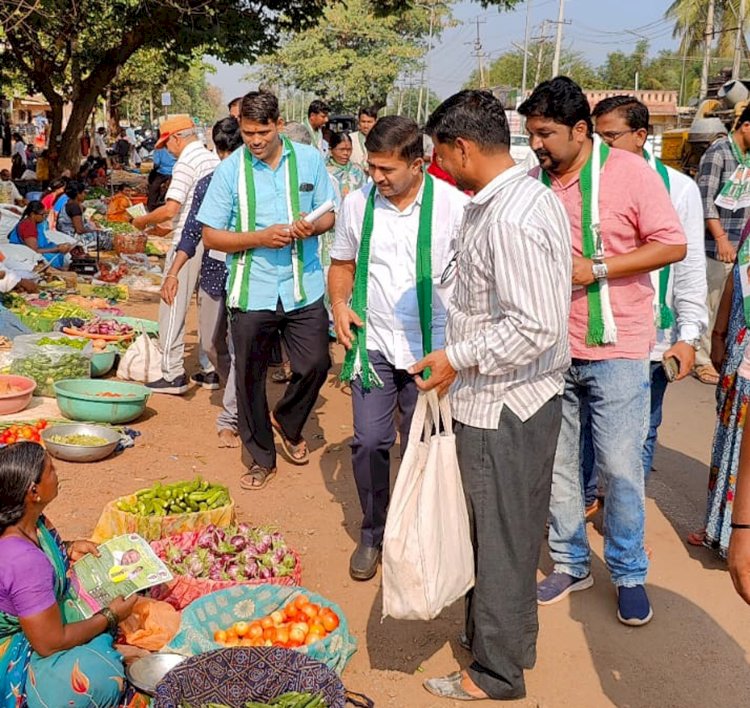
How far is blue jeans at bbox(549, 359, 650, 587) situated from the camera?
3.71 meters

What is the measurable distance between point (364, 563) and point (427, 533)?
1.40 metres

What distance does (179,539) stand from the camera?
422 cm

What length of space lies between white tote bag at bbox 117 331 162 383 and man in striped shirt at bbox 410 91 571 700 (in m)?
4.75

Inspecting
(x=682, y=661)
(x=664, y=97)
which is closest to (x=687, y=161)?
(x=682, y=661)

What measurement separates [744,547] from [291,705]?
1.56 m

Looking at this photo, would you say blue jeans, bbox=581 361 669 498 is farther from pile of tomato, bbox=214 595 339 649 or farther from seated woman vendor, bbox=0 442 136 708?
seated woman vendor, bbox=0 442 136 708

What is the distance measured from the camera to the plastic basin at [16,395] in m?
6.42

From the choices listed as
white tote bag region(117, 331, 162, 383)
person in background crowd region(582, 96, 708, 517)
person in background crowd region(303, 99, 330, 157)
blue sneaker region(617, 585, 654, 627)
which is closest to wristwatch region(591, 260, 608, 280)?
person in background crowd region(582, 96, 708, 517)

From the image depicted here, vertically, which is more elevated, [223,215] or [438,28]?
[438,28]

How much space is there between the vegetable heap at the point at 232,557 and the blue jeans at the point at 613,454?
130 cm

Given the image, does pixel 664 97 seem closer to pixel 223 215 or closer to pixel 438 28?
pixel 438 28

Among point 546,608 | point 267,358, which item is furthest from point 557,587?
point 267,358

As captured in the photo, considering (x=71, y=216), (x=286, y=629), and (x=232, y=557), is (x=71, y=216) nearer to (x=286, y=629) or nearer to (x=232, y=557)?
(x=232, y=557)

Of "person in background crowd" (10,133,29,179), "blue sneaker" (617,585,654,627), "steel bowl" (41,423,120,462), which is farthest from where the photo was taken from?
"person in background crowd" (10,133,29,179)
